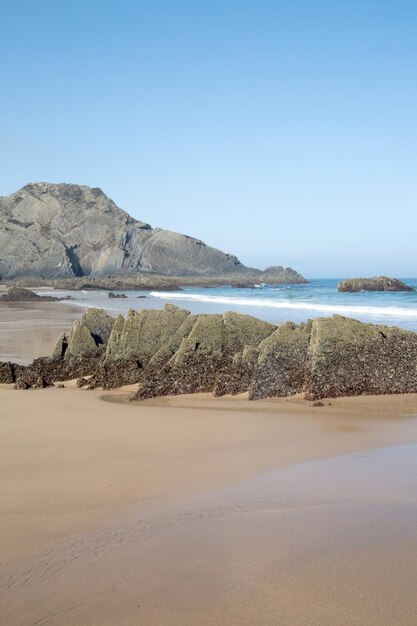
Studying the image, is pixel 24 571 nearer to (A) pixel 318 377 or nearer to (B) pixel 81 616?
(B) pixel 81 616

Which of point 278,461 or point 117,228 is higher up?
point 117,228

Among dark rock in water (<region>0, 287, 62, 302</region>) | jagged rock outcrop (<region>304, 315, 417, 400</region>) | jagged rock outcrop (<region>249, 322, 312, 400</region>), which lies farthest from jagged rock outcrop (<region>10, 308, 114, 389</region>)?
dark rock in water (<region>0, 287, 62, 302</region>)

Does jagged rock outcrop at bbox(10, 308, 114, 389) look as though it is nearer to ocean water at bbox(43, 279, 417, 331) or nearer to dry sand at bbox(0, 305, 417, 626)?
dry sand at bbox(0, 305, 417, 626)

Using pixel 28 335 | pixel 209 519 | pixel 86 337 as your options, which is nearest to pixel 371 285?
pixel 28 335

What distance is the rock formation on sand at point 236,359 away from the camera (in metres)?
8.82

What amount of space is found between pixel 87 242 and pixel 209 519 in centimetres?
11985

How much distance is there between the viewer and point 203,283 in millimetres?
97188

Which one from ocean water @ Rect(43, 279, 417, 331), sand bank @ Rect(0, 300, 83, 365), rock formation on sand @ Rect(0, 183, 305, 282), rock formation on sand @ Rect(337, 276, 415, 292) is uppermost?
rock formation on sand @ Rect(0, 183, 305, 282)

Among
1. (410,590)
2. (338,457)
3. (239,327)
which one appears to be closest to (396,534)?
(410,590)

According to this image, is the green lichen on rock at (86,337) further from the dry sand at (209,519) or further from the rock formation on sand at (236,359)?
the dry sand at (209,519)

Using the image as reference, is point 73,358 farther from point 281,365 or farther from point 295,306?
point 295,306

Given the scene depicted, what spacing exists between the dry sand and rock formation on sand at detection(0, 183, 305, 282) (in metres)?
97.7

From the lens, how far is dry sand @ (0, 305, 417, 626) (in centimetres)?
A: 338

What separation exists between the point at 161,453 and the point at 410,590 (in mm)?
3276
